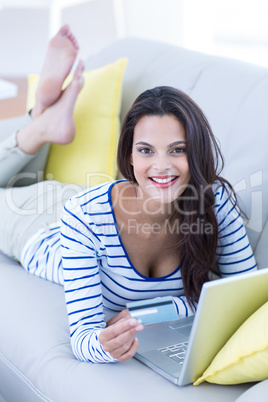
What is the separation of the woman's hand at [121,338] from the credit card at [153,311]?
0.06 feet

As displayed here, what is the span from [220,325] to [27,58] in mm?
3725

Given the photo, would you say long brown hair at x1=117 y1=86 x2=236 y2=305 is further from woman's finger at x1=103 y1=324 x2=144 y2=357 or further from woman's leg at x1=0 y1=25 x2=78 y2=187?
woman's leg at x1=0 y1=25 x2=78 y2=187

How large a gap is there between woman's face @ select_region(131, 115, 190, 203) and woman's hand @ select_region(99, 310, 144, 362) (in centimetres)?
31

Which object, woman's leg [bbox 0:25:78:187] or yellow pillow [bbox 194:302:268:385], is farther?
woman's leg [bbox 0:25:78:187]

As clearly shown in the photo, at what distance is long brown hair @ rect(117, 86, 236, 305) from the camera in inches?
48.4

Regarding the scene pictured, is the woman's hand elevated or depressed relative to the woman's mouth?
depressed

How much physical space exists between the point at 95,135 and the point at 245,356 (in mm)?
1074

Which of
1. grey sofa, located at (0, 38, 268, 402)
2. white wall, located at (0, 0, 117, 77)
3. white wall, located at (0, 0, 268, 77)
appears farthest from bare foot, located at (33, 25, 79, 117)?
white wall, located at (0, 0, 117, 77)

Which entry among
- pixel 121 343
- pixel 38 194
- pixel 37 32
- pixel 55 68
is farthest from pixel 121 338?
pixel 37 32

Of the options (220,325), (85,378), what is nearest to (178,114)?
(220,325)

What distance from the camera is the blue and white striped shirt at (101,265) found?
4.03 feet

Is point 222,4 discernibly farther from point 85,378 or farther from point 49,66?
point 85,378

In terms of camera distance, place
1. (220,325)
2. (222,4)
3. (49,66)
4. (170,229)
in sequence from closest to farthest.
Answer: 1. (220,325)
2. (170,229)
3. (49,66)
4. (222,4)

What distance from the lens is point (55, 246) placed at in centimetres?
160
